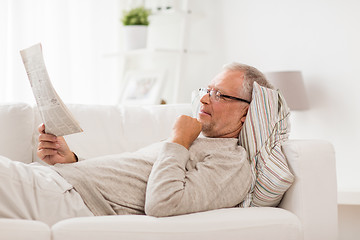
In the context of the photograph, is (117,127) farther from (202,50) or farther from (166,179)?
(202,50)

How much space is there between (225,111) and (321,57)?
131 cm

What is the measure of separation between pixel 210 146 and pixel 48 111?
572 millimetres

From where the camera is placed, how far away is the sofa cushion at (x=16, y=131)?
2.03m

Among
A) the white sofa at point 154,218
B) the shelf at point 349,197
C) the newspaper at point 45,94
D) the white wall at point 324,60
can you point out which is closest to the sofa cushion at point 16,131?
the white sofa at point 154,218

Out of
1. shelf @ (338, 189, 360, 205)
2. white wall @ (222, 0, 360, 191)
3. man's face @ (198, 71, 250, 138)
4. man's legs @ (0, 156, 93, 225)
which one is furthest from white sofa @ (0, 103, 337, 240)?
white wall @ (222, 0, 360, 191)

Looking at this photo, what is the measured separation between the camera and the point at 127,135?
7.34 feet

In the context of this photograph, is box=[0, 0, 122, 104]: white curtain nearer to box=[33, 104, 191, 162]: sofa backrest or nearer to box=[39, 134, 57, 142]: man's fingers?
box=[33, 104, 191, 162]: sofa backrest

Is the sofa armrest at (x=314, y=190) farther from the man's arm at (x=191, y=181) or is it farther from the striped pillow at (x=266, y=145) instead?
the man's arm at (x=191, y=181)

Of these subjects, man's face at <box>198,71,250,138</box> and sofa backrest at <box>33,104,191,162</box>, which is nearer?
man's face at <box>198,71,250,138</box>

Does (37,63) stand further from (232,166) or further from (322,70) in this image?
(322,70)

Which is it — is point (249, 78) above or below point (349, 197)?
above

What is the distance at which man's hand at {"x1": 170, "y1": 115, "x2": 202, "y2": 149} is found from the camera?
1700 millimetres

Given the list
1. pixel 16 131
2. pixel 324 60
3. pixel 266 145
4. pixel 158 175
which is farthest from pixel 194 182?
pixel 324 60

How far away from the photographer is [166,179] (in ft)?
5.00
